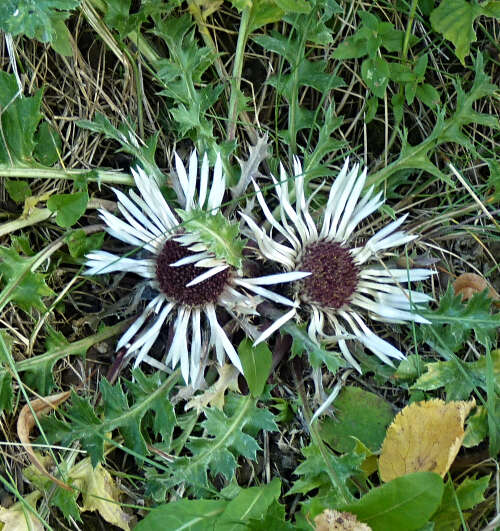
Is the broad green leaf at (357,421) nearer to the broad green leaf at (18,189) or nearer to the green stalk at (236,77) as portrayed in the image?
the green stalk at (236,77)

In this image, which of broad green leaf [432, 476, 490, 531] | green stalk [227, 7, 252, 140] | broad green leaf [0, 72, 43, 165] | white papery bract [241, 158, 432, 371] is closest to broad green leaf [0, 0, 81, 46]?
broad green leaf [0, 72, 43, 165]

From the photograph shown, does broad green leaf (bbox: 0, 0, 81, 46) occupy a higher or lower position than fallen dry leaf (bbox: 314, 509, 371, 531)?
higher

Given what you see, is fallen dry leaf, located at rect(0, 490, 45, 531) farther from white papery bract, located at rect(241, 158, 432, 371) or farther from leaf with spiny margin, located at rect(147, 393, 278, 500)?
white papery bract, located at rect(241, 158, 432, 371)

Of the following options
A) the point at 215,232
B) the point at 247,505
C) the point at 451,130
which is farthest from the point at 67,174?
the point at 451,130

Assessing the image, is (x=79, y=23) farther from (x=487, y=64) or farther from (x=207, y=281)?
(x=487, y=64)

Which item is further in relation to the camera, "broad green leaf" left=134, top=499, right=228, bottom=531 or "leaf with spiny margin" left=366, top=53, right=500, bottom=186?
"leaf with spiny margin" left=366, top=53, right=500, bottom=186

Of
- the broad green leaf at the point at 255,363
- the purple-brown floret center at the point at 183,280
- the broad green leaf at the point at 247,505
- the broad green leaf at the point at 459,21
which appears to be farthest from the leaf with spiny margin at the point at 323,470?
the broad green leaf at the point at 459,21

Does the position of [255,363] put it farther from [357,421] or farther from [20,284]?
[20,284]
